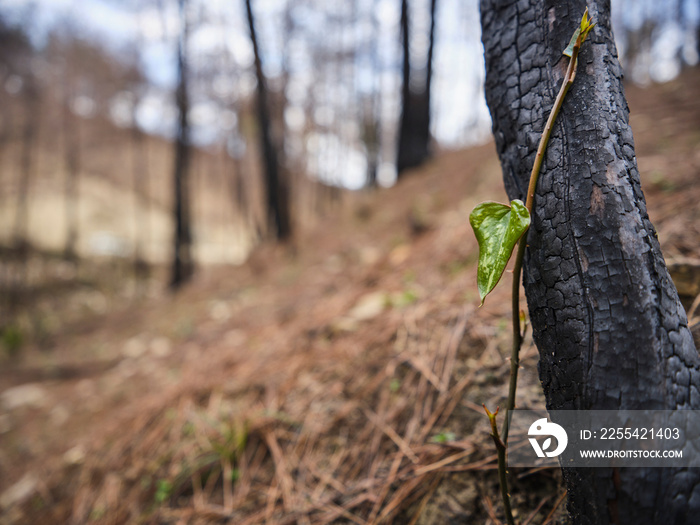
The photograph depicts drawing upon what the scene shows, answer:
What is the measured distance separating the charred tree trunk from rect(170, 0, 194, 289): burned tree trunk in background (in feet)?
27.3

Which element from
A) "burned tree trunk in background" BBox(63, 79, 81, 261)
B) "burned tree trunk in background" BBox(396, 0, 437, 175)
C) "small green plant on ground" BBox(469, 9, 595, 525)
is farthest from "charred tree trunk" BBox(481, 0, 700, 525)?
"burned tree trunk in background" BBox(63, 79, 81, 261)

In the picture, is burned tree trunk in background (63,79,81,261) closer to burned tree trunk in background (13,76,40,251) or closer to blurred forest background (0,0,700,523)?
burned tree trunk in background (13,76,40,251)

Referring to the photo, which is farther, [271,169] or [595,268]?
[271,169]

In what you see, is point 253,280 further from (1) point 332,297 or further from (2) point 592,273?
(2) point 592,273

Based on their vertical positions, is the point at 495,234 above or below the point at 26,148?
below

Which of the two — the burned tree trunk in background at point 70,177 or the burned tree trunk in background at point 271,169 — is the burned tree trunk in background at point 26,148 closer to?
the burned tree trunk in background at point 70,177

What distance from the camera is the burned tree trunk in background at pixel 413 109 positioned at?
555 cm

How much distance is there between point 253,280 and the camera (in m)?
5.11

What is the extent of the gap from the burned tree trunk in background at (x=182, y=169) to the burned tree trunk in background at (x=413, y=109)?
15.7 ft

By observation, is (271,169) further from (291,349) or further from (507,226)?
(507,226)

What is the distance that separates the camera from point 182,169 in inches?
309

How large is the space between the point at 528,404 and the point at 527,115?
829mm

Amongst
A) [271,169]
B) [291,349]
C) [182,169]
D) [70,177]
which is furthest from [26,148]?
[291,349]

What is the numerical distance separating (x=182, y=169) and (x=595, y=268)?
8628 mm
